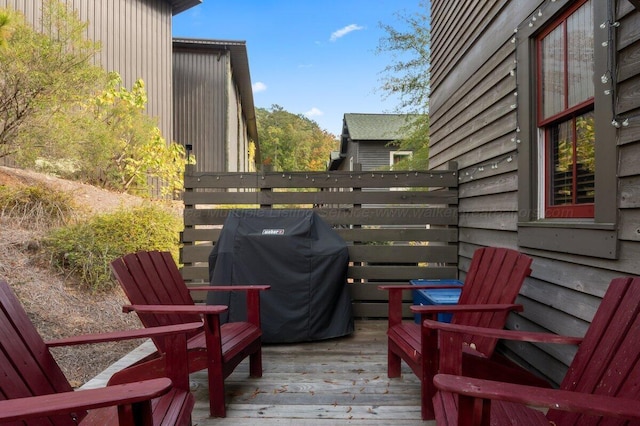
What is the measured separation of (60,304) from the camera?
3963mm

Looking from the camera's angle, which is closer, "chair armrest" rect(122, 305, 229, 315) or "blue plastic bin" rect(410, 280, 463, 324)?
"chair armrest" rect(122, 305, 229, 315)

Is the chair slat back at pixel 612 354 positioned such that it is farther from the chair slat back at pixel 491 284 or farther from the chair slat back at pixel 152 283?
the chair slat back at pixel 152 283

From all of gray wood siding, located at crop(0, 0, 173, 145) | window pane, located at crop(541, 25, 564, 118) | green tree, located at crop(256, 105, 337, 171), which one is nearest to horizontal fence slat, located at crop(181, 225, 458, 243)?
window pane, located at crop(541, 25, 564, 118)

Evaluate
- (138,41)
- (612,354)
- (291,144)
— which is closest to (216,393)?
(612,354)

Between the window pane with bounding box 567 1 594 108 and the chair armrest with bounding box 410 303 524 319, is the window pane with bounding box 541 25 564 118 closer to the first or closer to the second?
the window pane with bounding box 567 1 594 108

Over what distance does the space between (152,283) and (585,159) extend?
110 inches

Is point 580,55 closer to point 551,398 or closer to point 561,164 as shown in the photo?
point 561,164

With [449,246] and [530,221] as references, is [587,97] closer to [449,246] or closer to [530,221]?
[530,221]

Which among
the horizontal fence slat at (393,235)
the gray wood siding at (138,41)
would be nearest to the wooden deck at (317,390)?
the horizontal fence slat at (393,235)

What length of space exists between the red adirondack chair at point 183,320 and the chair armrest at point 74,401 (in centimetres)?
98

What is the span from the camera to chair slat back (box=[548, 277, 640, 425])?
4.17ft

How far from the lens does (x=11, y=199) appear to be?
495cm

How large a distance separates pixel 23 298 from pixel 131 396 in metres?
3.75

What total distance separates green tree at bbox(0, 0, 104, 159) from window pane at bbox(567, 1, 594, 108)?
5.65m
